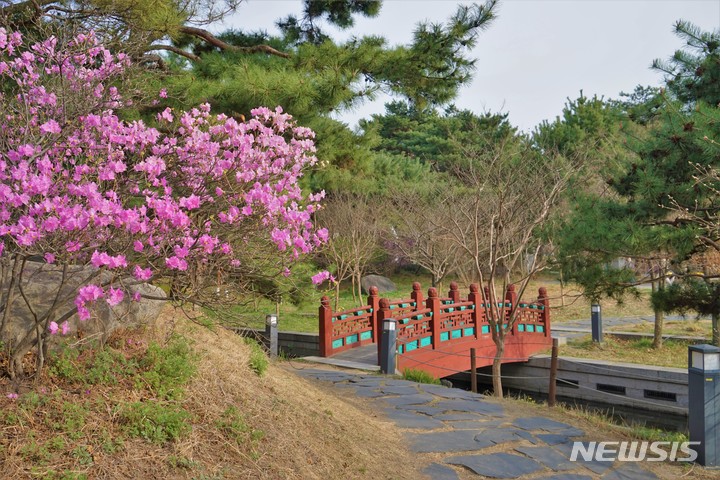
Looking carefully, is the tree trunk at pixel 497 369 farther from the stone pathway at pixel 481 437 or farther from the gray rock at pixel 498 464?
the gray rock at pixel 498 464

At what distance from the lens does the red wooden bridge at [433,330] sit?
40.5 feet

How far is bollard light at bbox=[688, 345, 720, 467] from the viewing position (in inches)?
213

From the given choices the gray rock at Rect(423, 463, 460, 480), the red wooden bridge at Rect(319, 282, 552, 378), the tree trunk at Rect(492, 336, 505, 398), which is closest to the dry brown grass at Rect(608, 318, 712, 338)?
the red wooden bridge at Rect(319, 282, 552, 378)

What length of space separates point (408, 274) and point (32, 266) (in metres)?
29.0

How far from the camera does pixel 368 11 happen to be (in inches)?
476

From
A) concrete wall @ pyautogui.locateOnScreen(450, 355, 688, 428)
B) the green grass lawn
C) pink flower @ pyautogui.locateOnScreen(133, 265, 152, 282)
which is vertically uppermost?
pink flower @ pyautogui.locateOnScreen(133, 265, 152, 282)

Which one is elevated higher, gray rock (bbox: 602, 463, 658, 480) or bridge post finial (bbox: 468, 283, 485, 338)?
bridge post finial (bbox: 468, 283, 485, 338)

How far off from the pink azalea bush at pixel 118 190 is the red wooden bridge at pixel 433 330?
7.11 meters

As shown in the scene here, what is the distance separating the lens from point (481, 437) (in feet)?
19.5

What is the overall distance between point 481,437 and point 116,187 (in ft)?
13.3

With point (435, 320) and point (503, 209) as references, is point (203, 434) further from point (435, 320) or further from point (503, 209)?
point (503, 209)

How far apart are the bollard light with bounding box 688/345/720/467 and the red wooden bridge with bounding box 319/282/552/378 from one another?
17.6 ft

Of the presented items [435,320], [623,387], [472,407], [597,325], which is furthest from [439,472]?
[597,325]

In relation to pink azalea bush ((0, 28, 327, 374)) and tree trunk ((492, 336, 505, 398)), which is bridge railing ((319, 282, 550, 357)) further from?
pink azalea bush ((0, 28, 327, 374))
